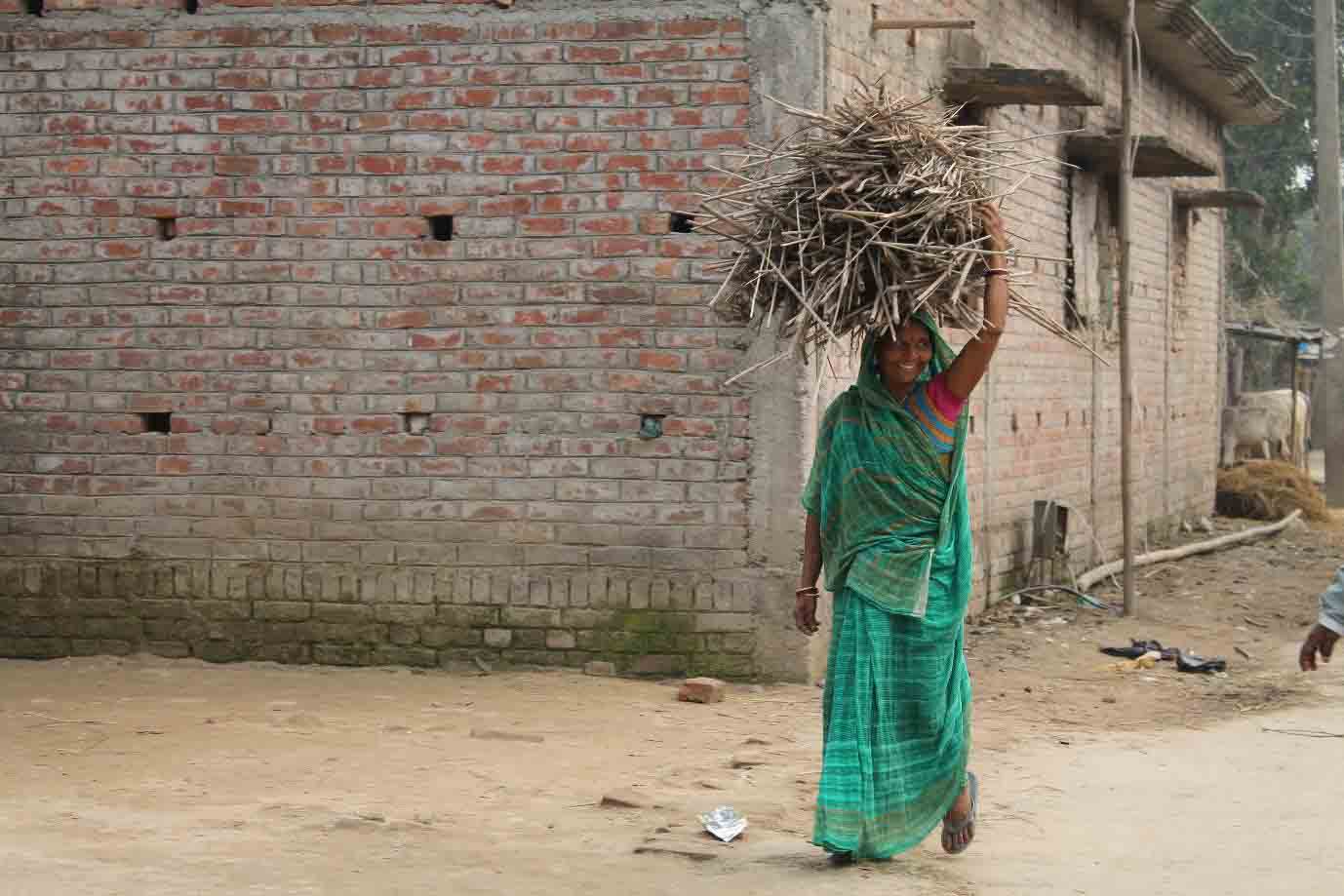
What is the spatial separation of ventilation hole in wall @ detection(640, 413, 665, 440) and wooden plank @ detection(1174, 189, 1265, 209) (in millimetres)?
8966

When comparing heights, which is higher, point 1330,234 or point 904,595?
point 1330,234

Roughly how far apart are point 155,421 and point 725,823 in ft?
13.7

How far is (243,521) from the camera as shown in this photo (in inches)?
295

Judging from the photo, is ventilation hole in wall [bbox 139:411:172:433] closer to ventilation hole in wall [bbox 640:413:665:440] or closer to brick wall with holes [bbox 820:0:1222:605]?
ventilation hole in wall [bbox 640:413:665:440]

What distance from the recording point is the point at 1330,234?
19422mm

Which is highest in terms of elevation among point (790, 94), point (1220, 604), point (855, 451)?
point (790, 94)

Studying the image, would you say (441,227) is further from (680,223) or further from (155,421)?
(155,421)

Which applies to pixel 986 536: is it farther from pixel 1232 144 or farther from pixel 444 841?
pixel 1232 144

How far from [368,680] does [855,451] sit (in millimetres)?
3392

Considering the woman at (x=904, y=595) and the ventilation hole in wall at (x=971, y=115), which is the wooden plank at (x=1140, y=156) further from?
the woman at (x=904, y=595)

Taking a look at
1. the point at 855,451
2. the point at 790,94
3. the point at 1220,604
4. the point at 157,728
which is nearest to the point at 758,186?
the point at 855,451

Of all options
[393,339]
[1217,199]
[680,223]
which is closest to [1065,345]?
[1217,199]

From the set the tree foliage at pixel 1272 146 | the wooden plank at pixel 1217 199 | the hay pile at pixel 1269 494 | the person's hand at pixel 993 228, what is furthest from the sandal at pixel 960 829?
the tree foliage at pixel 1272 146

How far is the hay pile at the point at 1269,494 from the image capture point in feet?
53.5
